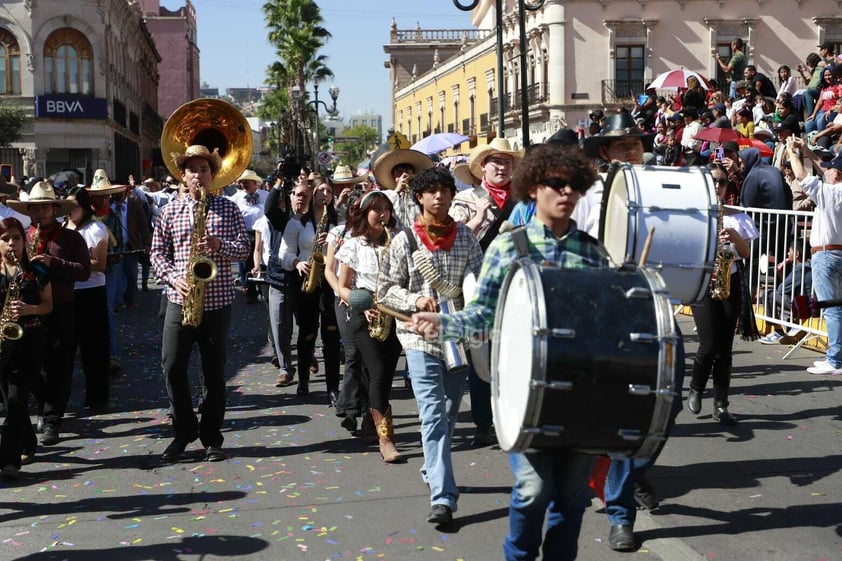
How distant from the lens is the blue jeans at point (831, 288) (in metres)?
9.77

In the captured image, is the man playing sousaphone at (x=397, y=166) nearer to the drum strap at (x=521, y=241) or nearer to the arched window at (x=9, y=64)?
the drum strap at (x=521, y=241)

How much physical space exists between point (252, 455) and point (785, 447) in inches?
138

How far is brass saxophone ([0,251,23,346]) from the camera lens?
6.95 metres

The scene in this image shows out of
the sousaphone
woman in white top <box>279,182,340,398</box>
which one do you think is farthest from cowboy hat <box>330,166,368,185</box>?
the sousaphone

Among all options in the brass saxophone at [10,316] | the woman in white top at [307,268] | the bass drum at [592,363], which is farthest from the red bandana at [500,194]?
the bass drum at [592,363]

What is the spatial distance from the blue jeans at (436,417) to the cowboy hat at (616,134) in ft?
5.45

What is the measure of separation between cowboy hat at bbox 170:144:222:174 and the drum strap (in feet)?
11.1

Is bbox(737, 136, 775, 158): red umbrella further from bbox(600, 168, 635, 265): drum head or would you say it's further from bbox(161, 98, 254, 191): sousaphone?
bbox(600, 168, 635, 265): drum head

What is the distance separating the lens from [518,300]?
4.07 metres

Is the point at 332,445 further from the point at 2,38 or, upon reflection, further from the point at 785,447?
the point at 2,38

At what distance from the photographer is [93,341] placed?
9242 millimetres

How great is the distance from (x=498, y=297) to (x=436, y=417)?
1638 mm

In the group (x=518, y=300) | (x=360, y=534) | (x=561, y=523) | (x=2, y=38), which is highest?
(x=2, y=38)

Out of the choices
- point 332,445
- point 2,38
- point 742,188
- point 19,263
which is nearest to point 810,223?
point 742,188
